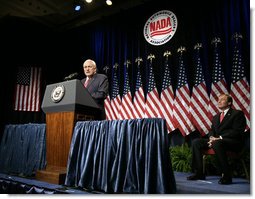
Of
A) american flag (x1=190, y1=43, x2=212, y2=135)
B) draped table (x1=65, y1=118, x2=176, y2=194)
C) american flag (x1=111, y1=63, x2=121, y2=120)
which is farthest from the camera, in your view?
american flag (x1=111, y1=63, x2=121, y2=120)

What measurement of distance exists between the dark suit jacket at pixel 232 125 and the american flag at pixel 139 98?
6.49 ft

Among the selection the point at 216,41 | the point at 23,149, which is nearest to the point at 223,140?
the point at 216,41

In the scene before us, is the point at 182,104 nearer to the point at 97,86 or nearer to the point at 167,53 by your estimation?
the point at 167,53

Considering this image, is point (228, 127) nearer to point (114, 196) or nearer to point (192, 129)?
point (192, 129)

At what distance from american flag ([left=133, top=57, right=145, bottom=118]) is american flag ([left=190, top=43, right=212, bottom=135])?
3.26 feet

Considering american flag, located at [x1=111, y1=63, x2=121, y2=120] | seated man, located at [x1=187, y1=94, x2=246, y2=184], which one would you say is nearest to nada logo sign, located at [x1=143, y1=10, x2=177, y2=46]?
american flag, located at [x1=111, y1=63, x2=121, y2=120]

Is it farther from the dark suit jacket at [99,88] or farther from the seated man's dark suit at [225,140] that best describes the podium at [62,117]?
the seated man's dark suit at [225,140]

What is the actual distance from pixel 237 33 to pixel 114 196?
3005 mm

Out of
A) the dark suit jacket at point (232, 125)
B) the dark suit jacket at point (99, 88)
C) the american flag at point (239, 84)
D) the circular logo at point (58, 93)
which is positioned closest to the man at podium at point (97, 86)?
the dark suit jacket at point (99, 88)

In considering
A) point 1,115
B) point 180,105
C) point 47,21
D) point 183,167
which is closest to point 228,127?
point 183,167

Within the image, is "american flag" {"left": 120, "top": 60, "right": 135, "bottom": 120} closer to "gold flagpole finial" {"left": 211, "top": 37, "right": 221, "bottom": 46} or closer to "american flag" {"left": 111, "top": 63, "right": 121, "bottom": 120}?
"american flag" {"left": 111, "top": 63, "right": 121, "bottom": 120}

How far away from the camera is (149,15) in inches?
195

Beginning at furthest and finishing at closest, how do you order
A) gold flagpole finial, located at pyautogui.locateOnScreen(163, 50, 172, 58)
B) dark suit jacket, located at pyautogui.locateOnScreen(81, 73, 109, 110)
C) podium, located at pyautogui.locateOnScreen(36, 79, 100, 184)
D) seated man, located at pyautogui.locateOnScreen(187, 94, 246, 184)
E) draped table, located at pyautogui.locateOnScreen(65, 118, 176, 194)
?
gold flagpole finial, located at pyautogui.locateOnScreen(163, 50, 172, 58) → seated man, located at pyautogui.locateOnScreen(187, 94, 246, 184) → dark suit jacket, located at pyautogui.locateOnScreen(81, 73, 109, 110) → podium, located at pyautogui.locateOnScreen(36, 79, 100, 184) → draped table, located at pyautogui.locateOnScreen(65, 118, 176, 194)

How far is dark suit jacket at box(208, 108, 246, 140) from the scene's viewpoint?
106 inches
